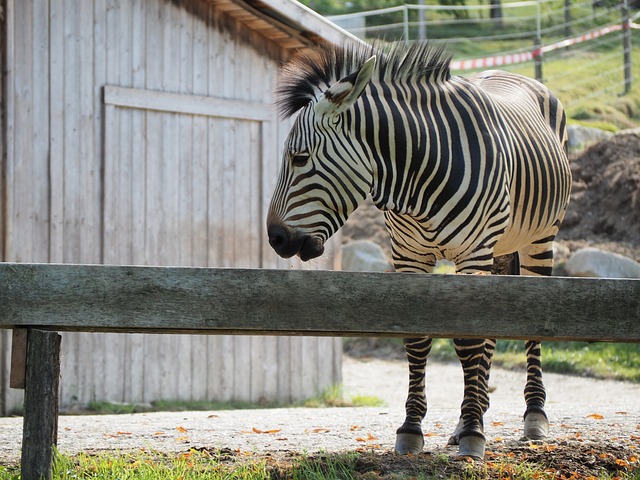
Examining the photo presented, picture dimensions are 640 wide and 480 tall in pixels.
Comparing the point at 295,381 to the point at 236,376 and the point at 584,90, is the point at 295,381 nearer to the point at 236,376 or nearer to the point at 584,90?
the point at 236,376

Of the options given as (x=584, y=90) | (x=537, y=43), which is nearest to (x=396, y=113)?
(x=537, y=43)

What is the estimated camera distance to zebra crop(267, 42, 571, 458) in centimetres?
469

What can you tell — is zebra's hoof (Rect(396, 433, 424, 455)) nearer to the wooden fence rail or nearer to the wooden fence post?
the wooden fence rail

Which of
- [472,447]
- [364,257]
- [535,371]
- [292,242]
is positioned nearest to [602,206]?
[364,257]

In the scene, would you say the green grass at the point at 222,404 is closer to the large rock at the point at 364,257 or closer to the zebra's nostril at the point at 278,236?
the zebra's nostril at the point at 278,236

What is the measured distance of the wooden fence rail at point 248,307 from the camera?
3330 mm

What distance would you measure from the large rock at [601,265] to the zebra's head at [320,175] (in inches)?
354

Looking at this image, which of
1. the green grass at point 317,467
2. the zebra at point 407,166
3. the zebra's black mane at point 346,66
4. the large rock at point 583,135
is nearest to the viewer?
the green grass at point 317,467

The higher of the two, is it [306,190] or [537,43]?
[537,43]

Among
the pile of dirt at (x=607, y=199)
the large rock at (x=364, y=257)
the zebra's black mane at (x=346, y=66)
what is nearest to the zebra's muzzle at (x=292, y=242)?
the zebra's black mane at (x=346, y=66)

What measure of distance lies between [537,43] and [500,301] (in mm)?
17657

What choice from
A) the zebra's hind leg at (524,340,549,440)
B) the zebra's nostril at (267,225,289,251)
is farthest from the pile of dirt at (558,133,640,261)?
the zebra's nostril at (267,225,289,251)

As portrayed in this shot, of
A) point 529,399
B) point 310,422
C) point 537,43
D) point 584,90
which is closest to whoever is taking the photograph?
point 529,399

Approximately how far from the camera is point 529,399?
5961mm
